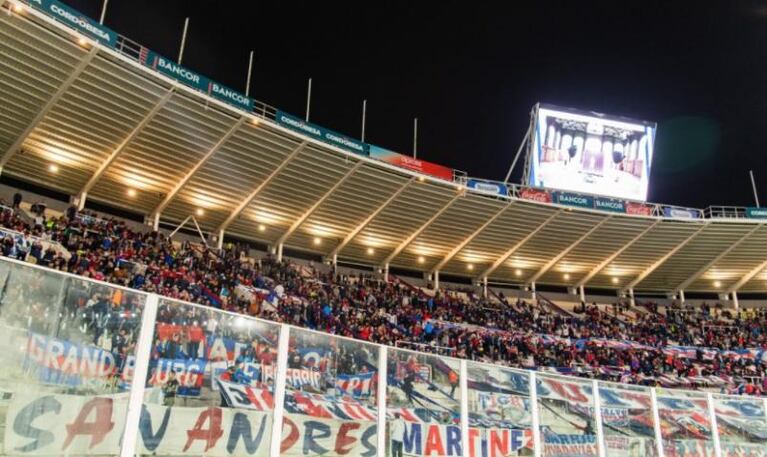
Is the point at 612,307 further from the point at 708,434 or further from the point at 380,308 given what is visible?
the point at 708,434

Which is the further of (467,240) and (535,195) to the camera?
(467,240)

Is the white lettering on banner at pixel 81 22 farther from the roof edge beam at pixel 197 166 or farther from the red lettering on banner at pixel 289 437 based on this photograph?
the red lettering on banner at pixel 289 437

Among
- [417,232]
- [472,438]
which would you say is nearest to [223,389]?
[472,438]

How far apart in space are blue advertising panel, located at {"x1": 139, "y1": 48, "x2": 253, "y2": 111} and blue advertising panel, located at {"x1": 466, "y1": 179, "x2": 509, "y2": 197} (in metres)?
13.1

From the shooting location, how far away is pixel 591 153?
1478 inches

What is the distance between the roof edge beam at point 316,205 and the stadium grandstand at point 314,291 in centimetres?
12

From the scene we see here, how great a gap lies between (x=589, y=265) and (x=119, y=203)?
30114 mm

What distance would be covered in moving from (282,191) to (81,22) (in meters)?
12.7

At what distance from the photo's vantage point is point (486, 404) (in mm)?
9328

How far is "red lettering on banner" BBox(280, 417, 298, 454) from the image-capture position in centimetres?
659

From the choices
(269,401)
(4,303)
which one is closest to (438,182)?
(269,401)

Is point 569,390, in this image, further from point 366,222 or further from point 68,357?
point 366,222

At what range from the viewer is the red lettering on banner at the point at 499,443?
9.31 m

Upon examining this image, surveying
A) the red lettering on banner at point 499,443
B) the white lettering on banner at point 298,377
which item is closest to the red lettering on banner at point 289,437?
the white lettering on banner at point 298,377
